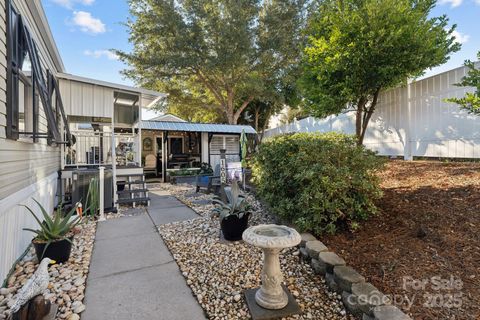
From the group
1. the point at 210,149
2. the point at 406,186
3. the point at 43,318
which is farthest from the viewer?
the point at 210,149

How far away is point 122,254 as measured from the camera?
3582 mm

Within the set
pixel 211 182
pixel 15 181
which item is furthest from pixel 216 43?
pixel 15 181

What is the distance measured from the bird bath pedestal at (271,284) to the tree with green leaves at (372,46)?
6.41 meters

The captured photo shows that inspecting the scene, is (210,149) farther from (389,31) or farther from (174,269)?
(174,269)

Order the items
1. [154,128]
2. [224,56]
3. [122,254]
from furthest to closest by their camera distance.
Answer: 1. [224,56]
2. [154,128]
3. [122,254]

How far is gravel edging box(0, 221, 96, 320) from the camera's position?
92.8 inches

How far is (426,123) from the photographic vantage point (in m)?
7.21

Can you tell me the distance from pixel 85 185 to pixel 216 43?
1264cm

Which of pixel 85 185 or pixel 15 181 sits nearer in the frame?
pixel 15 181

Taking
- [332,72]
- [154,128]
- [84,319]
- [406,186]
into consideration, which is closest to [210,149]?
[154,128]

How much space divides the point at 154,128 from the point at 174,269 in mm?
8511

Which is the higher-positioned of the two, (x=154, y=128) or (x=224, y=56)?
(x=224, y=56)

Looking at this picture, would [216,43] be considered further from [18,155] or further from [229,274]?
[229,274]

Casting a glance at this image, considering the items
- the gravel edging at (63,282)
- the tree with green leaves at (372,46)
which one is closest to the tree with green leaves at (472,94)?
the tree with green leaves at (372,46)
